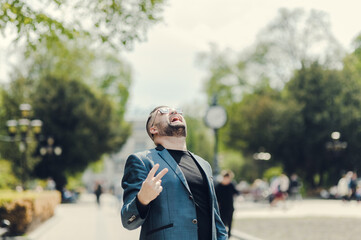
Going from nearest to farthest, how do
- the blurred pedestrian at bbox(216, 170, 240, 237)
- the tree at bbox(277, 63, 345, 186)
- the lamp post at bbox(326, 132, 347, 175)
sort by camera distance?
the blurred pedestrian at bbox(216, 170, 240, 237)
the lamp post at bbox(326, 132, 347, 175)
the tree at bbox(277, 63, 345, 186)

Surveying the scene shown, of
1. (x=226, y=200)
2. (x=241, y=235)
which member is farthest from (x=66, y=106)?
(x=226, y=200)

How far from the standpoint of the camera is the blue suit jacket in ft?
12.2

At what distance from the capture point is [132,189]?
3.76 metres

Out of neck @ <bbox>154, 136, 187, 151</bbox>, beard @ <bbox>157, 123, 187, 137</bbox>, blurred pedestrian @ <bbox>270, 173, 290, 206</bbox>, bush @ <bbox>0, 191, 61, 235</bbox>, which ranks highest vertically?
beard @ <bbox>157, 123, 187, 137</bbox>

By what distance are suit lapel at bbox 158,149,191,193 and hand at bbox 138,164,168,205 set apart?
7.5 inches

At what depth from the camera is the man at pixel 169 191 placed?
12.1 feet

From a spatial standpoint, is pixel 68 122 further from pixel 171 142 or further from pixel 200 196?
pixel 200 196

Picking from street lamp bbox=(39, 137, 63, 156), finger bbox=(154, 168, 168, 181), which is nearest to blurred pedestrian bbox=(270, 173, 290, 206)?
street lamp bbox=(39, 137, 63, 156)

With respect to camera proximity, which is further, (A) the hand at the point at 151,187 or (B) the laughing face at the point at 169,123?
(B) the laughing face at the point at 169,123

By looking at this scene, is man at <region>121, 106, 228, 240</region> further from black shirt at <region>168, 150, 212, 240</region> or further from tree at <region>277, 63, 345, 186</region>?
tree at <region>277, 63, 345, 186</region>

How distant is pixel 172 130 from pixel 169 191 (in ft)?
1.37

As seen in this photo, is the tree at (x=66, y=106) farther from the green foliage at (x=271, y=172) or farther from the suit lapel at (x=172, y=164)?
the suit lapel at (x=172, y=164)

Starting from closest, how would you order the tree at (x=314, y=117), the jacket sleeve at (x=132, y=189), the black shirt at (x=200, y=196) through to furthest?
the jacket sleeve at (x=132, y=189), the black shirt at (x=200, y=196), the tree at (x=314, y=117)

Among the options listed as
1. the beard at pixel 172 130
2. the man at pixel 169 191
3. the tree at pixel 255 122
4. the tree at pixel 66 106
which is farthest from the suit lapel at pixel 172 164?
the tree at pixel 66 106
